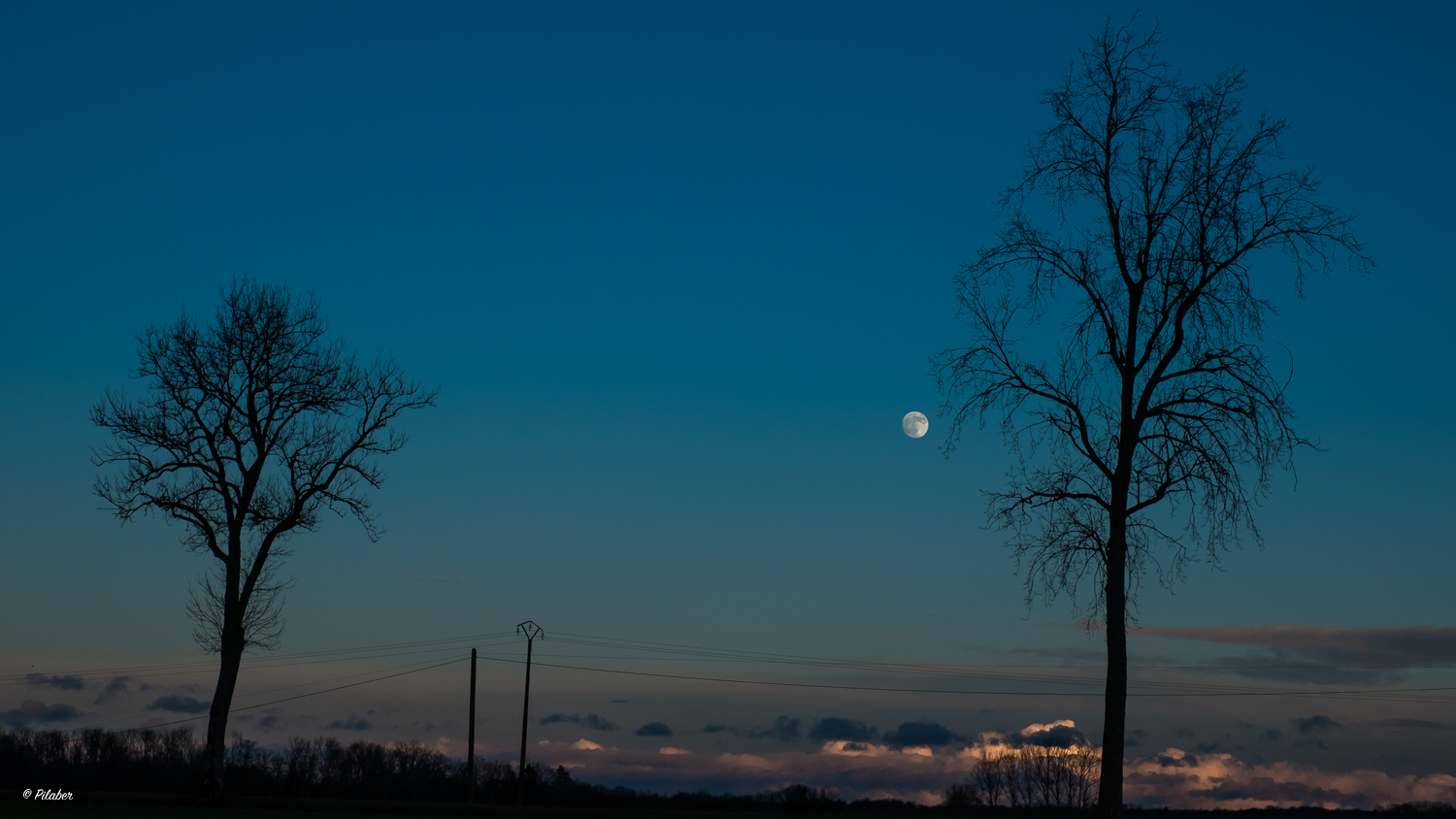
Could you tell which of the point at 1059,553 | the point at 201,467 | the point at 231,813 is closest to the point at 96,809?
the point at 231,813

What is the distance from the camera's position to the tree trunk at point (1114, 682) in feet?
62.2

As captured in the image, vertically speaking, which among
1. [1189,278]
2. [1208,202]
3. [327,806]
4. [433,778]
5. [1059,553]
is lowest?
[433,778]

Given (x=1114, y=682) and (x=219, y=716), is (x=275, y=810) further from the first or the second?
(x=1114, y=682)

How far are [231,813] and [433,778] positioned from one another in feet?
Answer: 301

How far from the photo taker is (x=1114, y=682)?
63.6 ft

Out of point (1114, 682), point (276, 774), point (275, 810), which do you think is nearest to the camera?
point (1114, 682)

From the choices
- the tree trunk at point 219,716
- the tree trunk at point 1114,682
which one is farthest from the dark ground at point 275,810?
the tree trunk at point 1114,682

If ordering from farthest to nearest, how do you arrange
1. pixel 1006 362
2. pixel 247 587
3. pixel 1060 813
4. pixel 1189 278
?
pixel 1060 813, pixel 247 587, pixel 1006 362, pixel 1189 278

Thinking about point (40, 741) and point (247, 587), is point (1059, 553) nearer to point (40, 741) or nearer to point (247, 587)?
point (247, 587)

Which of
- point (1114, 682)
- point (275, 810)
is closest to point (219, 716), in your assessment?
point (275, 810)

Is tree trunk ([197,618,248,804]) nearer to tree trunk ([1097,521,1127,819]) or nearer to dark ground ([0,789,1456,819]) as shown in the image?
dark ground ([0,789,1456,819])

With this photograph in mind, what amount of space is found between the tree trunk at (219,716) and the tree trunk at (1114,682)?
1046 inches

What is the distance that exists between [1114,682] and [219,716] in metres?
27.1

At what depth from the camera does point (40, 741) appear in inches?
4301
